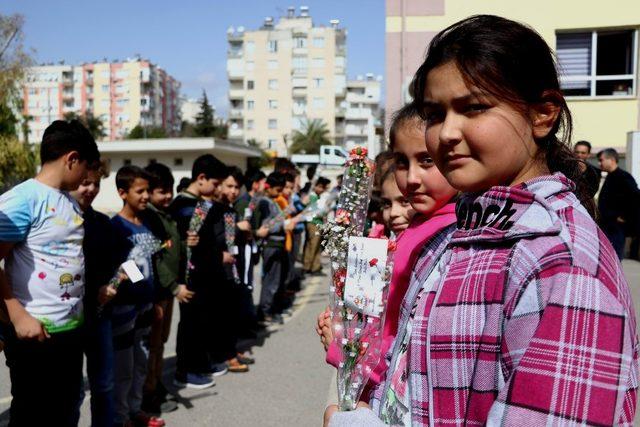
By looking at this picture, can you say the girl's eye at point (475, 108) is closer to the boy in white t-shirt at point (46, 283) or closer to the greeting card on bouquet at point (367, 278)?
the greeting card on bouquet at point (367, 278)

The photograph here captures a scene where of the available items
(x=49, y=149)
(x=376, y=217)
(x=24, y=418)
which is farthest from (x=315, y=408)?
(x=49, y=149)

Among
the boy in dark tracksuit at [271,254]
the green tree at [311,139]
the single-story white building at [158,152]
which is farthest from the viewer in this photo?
the green tree at [311,139]

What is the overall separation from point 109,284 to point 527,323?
3132 millimetres

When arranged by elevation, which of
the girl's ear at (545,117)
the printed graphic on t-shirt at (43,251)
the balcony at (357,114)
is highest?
the balcony at (357,114)

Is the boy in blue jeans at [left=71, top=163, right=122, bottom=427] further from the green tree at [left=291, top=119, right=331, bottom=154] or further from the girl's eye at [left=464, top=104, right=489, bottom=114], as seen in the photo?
the green tree at [left=291, top=119, right=331, bottom=154]

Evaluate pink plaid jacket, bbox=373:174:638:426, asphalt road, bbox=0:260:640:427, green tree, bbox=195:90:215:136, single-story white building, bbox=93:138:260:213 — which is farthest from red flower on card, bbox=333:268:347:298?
green tree, bbox=195:90:215:136

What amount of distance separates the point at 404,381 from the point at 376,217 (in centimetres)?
274

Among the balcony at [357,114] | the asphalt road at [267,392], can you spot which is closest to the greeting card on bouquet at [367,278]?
the asphalt road at [267,392]

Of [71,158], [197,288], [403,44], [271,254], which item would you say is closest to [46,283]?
[71,158]

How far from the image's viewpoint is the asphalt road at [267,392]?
4.50 meters

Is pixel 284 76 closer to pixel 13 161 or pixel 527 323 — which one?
pixel 13 161

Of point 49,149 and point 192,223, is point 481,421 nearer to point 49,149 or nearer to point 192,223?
point 49,149

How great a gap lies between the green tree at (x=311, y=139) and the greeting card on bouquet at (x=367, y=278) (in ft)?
229

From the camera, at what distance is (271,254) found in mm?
7836
